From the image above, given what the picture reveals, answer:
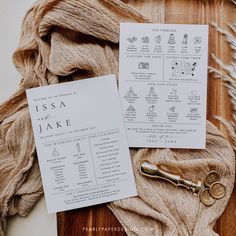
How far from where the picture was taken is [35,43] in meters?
0.81

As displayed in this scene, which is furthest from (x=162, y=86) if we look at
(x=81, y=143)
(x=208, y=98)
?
(x=81, y=143)

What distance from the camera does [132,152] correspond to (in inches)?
32.2

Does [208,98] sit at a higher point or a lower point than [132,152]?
higher

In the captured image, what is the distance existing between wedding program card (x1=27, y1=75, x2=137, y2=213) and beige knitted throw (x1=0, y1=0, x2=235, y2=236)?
0.07 ft

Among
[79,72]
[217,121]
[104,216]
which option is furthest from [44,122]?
[217,121]

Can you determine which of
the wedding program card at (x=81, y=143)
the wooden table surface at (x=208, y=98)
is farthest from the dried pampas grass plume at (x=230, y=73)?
the wedding program card at (x=81, y=143)

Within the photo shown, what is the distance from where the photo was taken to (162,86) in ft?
2.67

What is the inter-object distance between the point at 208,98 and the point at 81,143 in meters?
0.29

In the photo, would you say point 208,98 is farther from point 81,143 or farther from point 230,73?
point 81,143

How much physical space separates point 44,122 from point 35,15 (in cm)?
23

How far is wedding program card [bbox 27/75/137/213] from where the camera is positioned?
0.80 m

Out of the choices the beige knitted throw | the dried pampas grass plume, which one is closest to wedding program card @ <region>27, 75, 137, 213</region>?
the beige knitted throw

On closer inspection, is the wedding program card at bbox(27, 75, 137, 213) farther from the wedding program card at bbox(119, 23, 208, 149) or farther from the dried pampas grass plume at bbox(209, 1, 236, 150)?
the dried pampas grass plume at bbox(209, 1, 236, 150)

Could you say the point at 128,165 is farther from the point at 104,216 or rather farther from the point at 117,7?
the point at 117,7
